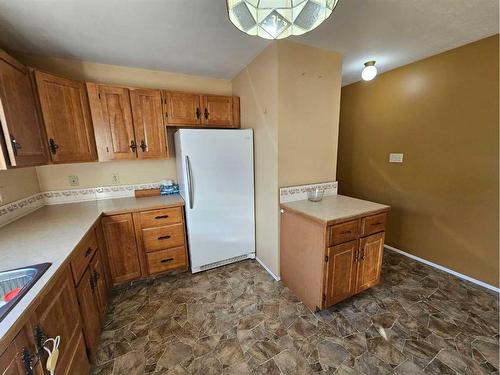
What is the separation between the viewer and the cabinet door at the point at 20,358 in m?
0.65

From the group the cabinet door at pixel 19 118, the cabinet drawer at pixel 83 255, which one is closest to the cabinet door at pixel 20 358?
the cabinet drawer at pixel 83 255

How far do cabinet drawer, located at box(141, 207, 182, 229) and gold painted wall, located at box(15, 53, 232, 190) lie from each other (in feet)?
2.17

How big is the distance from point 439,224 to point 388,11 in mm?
2171

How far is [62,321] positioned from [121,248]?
105cm

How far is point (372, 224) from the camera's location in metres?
1.76

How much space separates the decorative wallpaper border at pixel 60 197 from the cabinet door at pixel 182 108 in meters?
0.86

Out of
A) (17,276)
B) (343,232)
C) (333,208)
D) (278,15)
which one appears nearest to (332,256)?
(343,232)

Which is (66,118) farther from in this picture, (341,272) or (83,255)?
(341,272)

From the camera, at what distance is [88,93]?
1.99 meters

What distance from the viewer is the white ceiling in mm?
1379

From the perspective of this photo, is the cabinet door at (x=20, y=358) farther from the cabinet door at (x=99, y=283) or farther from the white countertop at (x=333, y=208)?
the white countertop at (x=333, y=208)

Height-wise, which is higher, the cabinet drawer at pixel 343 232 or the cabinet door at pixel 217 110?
the cabinet door at pixel 217 110

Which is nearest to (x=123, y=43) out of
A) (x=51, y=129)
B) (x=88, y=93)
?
(x=88, y=93)

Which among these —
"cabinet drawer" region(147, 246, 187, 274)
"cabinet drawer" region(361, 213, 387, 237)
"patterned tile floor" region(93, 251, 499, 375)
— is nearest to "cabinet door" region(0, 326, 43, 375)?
"patterned tile floor" region(93, 251, 499, 375)
